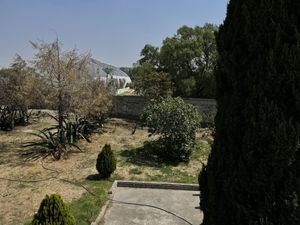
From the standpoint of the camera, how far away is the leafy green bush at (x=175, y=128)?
41.2 ft

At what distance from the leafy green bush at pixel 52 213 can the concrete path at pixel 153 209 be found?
2095mm

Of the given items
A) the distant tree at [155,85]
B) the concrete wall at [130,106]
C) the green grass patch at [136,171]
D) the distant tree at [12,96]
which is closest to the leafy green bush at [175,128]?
the green grass patch at [136,171]

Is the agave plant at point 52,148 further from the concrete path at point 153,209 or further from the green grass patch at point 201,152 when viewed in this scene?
the green grass patch at point 201,152

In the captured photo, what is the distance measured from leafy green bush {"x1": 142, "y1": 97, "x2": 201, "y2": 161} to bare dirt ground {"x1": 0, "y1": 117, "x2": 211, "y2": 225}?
67 centimetres

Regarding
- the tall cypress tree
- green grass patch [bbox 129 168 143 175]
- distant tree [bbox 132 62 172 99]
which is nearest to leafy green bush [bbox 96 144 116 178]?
green grass patch [bbox 129 168 143 175]

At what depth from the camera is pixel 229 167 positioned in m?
4.35

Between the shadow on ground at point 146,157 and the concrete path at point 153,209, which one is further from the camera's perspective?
the shadow on ground at point 146,157

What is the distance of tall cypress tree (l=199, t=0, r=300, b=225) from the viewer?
3.79m

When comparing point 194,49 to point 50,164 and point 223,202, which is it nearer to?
point 50,164

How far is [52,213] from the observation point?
5465 millimetres

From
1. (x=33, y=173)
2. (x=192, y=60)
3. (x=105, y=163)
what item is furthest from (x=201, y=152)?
(x=192, y=60)

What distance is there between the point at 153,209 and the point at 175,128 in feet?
15.3

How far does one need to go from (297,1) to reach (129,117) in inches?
767

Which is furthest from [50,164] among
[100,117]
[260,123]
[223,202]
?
[260,123]
